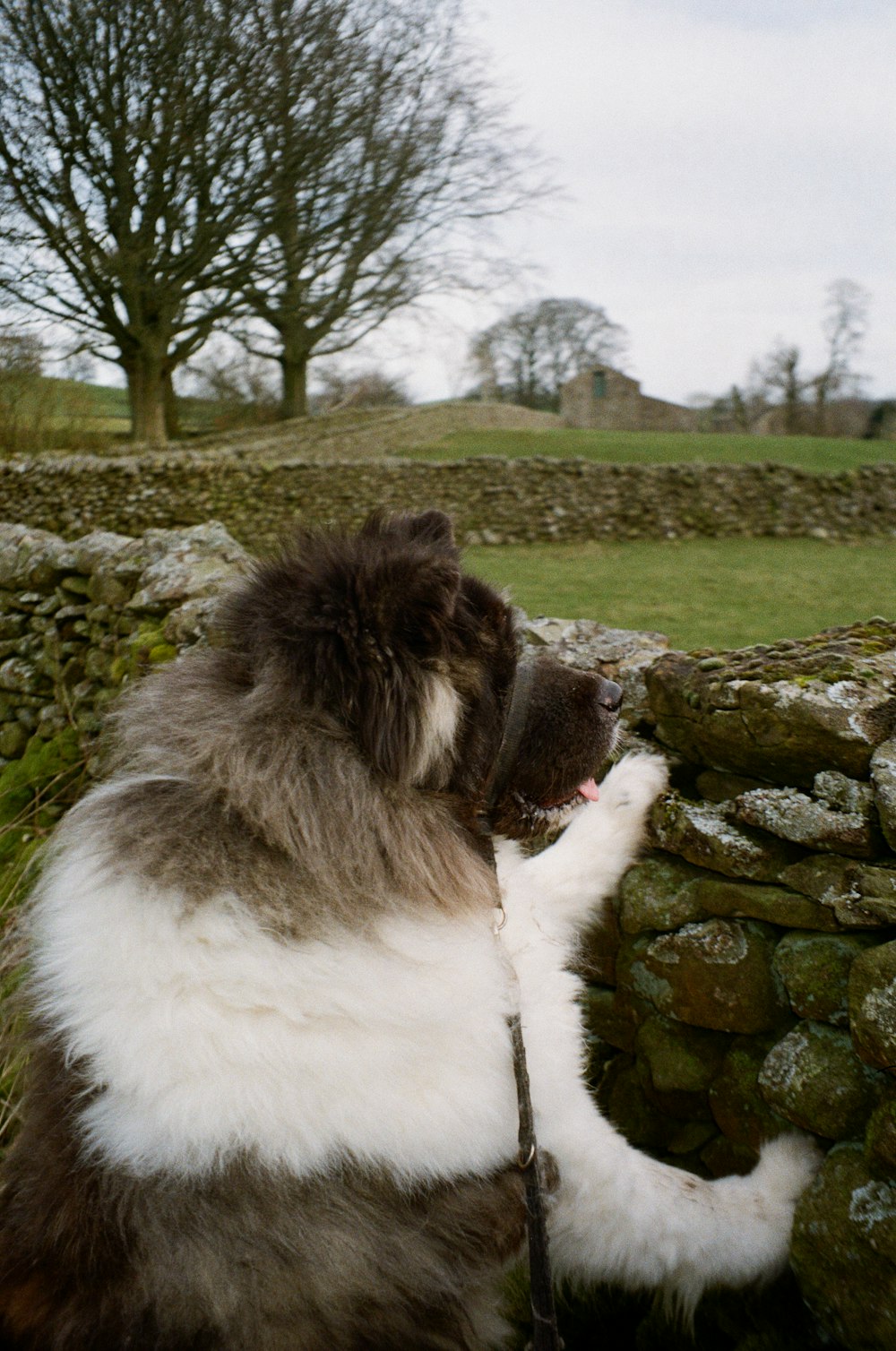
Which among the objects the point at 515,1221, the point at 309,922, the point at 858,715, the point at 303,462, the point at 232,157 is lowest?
the point at 515,1221

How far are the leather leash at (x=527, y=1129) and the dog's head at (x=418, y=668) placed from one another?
26 mm

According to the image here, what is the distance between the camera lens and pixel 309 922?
197cm

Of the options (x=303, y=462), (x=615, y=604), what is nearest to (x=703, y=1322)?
(x=615, y=604)

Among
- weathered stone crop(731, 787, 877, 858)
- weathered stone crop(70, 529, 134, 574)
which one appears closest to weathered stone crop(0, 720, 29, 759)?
weathered stone crop(70, 529, 134, 574)

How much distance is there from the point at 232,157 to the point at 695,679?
2138cm

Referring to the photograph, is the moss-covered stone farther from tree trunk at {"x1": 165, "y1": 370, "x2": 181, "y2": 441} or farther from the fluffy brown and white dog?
tree trunk at {"x1": 165, "y1": 370, "x2": 181, "y2": 441}

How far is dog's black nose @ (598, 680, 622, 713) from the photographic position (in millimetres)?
2484

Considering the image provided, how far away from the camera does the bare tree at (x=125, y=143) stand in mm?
17547

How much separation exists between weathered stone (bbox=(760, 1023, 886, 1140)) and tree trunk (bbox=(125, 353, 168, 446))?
22.3 meters

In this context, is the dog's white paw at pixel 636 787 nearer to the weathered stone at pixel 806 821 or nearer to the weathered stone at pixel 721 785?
the weathered stone at pixel 721 785

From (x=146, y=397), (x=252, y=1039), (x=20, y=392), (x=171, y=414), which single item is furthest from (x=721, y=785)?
(x=171, y=414)

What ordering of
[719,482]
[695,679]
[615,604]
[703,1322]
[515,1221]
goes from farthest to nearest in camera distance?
[719,482] < [615,604] < [695,679] < [703,1322] < [515,1221]

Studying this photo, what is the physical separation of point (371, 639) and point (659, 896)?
1.35m

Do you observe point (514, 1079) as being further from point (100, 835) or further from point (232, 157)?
point (232, 157)
